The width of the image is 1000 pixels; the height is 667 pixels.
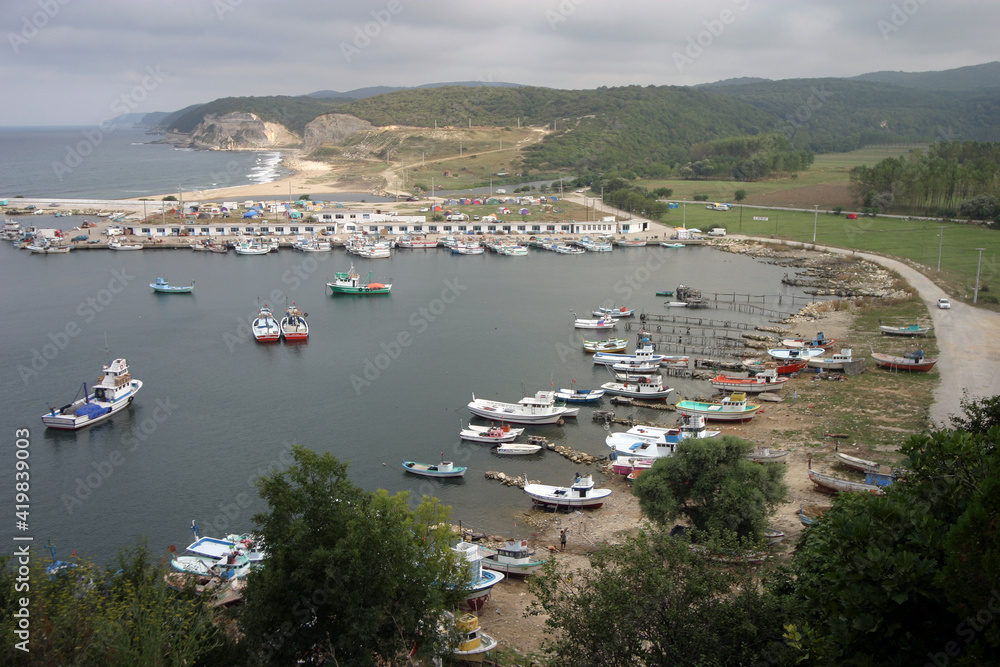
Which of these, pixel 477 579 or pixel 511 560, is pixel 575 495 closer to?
pixel 511 560

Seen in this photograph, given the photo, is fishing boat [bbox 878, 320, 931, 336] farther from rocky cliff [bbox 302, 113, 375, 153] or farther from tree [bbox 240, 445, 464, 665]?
rocky cliff [bbox 302, 113, 375, 153]

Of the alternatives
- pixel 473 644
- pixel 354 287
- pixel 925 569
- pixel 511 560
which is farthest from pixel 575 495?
pixel 354 287

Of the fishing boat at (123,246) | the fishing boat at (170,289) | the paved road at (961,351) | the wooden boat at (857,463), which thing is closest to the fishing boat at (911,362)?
the paved road at (961,351)

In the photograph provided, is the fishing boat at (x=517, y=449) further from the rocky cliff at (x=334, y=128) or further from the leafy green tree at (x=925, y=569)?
the rocky cliff at (x=334, y=128)

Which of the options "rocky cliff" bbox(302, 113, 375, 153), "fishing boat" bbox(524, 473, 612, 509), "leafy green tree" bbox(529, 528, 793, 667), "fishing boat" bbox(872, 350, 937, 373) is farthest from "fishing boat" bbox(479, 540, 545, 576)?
"rocky cliff" bbox(302, 113, 375, 153)

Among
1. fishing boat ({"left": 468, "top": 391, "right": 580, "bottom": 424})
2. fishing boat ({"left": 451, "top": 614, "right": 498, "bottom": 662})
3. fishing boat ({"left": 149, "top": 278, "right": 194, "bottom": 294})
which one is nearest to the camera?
fishing boat ({"left": 451, "top": 614, "right": 498, "bottom": 662})

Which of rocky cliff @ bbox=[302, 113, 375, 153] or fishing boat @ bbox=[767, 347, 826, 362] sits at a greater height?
rocky cliff @ bbox=[302, 113, 375, 153]
